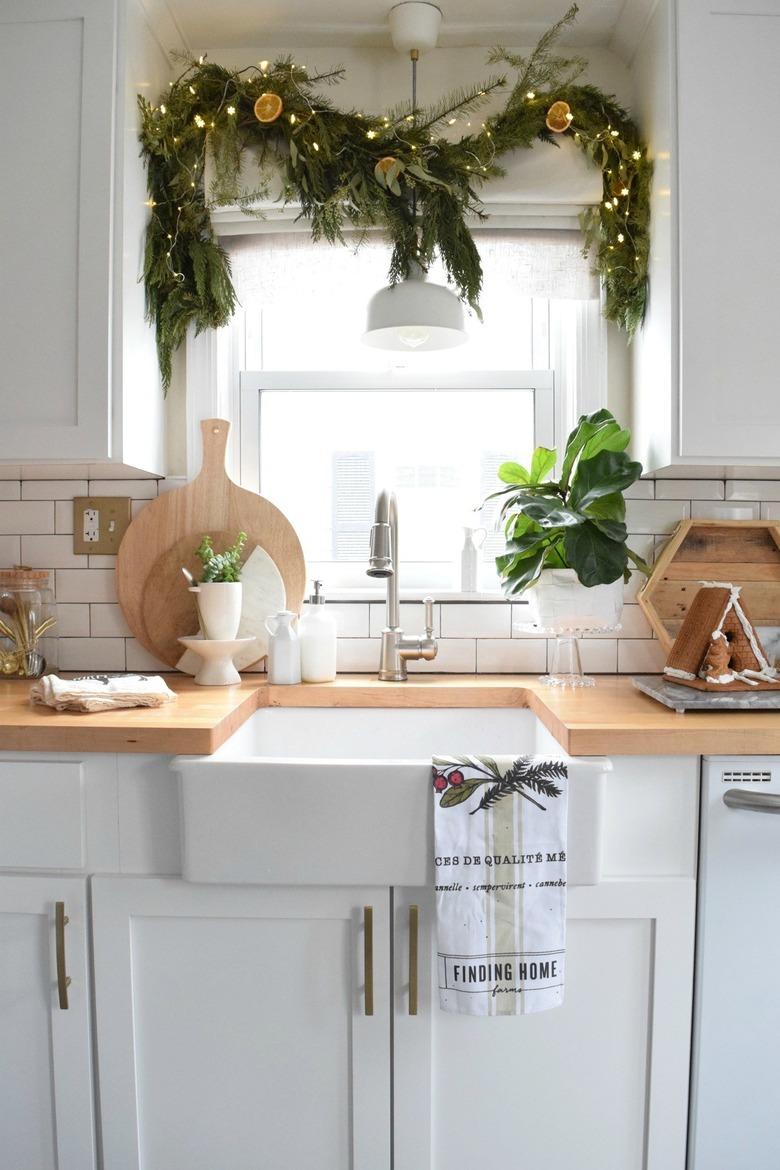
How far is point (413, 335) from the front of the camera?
6.16ft

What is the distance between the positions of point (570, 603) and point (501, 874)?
71cm

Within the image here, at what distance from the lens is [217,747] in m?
1.44

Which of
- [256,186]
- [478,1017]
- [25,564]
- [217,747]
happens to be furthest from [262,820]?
[256,186]

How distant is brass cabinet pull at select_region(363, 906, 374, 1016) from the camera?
137 centimetres

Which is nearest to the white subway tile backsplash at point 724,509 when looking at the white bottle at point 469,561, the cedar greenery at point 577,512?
the cedar greenery at point 577,512

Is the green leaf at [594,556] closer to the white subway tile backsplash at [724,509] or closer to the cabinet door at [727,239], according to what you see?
the cabinet door at [727,239]

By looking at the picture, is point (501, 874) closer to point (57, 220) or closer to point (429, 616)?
point (429, 616)

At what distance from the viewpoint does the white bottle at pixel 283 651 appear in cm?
189

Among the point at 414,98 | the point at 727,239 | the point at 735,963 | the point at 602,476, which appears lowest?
the point at 735,963

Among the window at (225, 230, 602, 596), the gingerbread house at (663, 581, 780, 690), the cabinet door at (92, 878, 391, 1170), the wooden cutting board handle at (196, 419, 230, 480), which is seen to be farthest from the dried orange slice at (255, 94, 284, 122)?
the cabinet door at (92, 878, 391, 1170)

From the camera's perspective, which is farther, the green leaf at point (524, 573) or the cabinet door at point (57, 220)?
the green leaf at point (524, 573)

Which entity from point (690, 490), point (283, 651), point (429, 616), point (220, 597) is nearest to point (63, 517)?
point (220, 597)

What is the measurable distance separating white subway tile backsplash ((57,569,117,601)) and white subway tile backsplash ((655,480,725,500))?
134 centimetres

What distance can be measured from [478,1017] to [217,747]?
62 centimetres
